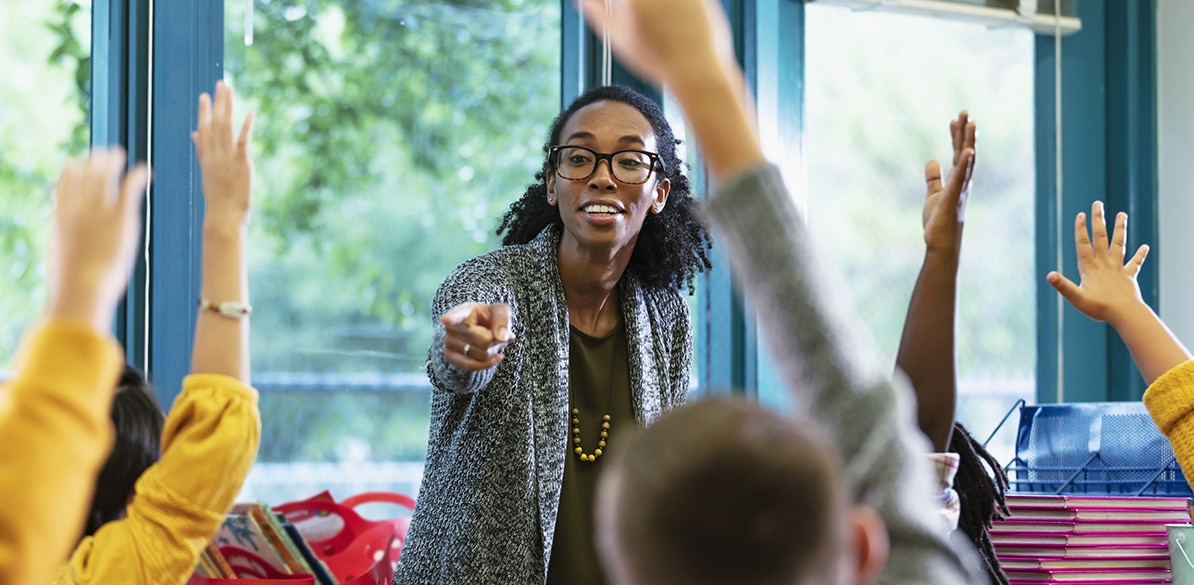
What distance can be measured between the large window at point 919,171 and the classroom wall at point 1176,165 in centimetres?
29

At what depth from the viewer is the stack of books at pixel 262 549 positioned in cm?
211

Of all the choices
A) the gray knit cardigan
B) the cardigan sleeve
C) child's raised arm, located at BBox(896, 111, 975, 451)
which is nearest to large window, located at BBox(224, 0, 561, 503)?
the gray knit cardigan

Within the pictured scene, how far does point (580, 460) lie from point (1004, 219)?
143cm

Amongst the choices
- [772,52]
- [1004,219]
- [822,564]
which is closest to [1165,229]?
[1004,219]

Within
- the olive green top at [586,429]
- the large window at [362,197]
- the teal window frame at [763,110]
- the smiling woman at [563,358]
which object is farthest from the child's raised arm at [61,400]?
the large window at [362,197]

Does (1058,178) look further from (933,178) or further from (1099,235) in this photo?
(933,178)

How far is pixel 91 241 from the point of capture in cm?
85

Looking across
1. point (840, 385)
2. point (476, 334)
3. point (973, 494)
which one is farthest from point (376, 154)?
point (840, 385)

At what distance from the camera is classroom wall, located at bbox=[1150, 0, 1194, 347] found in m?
2.89

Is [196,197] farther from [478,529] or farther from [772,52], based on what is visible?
[772,52]

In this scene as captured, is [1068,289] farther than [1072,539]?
No

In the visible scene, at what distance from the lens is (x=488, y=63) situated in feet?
8.55

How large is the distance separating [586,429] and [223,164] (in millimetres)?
969

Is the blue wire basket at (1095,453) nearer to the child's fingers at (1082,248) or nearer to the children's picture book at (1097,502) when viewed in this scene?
the children's picture book at (1097,502)
